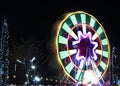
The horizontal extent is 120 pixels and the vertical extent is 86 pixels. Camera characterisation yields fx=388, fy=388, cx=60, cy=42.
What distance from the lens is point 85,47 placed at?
21391mm

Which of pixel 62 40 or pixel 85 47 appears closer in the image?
pixel 62 40

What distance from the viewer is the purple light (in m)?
21.0

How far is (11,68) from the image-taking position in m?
36.1

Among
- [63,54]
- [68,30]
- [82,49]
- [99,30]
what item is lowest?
[63,54]

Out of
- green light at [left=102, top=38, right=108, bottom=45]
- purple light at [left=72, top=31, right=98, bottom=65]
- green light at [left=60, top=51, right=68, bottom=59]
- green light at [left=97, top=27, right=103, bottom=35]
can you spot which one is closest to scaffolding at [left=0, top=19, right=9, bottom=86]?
green light at [left=60, top=51, right=68, bottom=59]

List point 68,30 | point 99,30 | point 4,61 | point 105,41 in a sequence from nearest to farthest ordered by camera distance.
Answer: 1. point 68,30
2. point 4,61
3. point 99,30
4. point 105,41

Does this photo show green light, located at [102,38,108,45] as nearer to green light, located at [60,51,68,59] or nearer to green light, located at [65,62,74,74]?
green light, located at [65,62,74,74]

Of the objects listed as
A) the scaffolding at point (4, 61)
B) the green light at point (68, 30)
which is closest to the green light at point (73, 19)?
the green light at point (68, 30)

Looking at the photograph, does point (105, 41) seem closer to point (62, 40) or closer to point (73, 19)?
point (73, 19)

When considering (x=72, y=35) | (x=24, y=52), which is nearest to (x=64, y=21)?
(x=72, y=35)

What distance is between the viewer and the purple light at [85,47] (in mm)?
21000

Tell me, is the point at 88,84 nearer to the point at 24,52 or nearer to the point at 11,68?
the point at 11,68

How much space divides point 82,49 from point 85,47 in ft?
1.03

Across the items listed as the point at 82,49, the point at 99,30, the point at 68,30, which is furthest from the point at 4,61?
the point at 99,30
